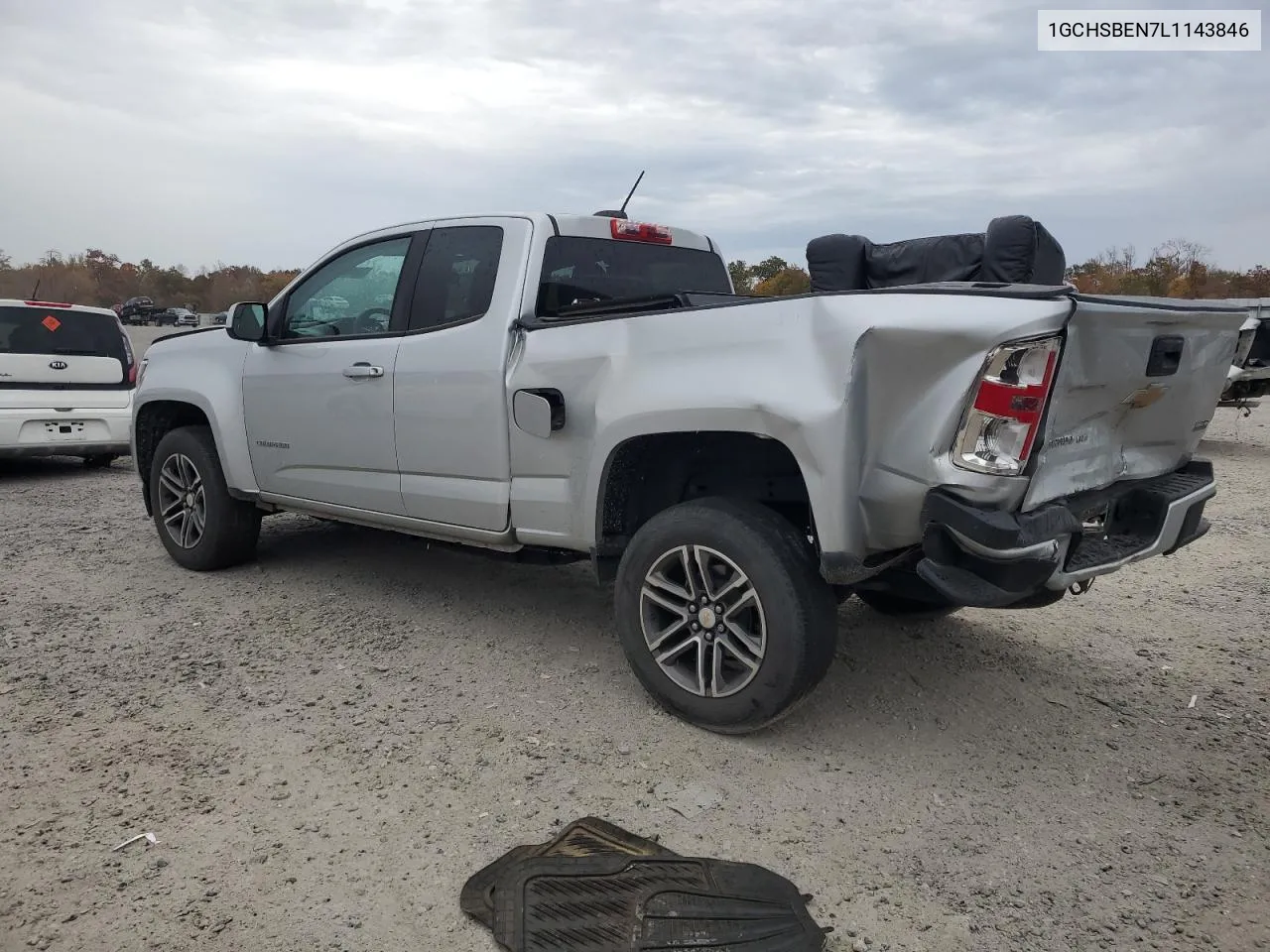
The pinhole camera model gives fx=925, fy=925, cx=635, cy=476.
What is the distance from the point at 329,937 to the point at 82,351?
842 cm

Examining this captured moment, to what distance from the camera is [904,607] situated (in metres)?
4.46

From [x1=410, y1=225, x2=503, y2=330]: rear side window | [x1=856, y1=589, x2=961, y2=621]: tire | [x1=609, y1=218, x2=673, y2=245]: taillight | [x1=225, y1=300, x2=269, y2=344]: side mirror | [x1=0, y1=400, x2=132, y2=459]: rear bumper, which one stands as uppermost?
[x1=609, y1=218, x2=673, y2=245]: taillight

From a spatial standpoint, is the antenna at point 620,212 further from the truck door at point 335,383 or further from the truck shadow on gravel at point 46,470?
the truck shadow on gravel at point 46,470

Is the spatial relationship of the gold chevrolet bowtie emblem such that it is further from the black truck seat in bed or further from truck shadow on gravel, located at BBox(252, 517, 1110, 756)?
truck shadow on gravel, located at BBox(252, 517, 1110, 756)

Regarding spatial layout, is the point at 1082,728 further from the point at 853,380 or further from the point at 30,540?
the point at 30,540

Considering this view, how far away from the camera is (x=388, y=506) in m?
4.43

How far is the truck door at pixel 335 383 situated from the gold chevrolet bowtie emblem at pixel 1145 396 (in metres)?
3.02

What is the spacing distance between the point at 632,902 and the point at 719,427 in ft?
4.90

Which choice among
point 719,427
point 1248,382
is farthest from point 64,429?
point 1248,382

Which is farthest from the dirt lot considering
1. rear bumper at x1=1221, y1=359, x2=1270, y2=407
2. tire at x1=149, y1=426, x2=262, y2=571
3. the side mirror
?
rear bumper at x1=1221, y1=359, x2=1270, y2=407

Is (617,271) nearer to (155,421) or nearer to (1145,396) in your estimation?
(1145,396)

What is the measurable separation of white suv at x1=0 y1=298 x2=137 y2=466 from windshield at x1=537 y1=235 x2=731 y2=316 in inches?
230

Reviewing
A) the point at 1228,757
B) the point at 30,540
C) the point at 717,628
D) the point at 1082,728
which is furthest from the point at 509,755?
the point at 30,540

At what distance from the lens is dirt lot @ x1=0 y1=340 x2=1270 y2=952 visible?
7.97 ft
